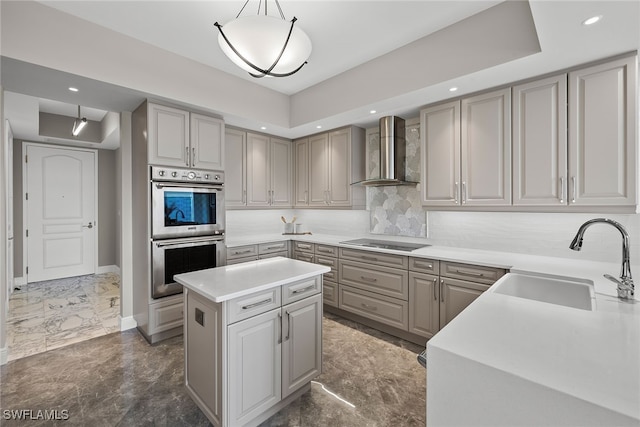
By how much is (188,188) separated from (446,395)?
299cm

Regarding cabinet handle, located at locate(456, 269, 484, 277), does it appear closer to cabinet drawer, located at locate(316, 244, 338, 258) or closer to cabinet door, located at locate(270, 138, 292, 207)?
cabinet drawer, located at locate(316, 244, 338, 258)

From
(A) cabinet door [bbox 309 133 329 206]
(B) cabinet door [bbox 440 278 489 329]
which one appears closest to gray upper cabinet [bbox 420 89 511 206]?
(B) cabinet door [bbox 440 278 489 329]

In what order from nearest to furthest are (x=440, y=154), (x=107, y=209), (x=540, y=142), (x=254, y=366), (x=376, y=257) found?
1. (x=254, y=366)
2. (x=540, y=142)
3. (x=440, y=154)
4. (x=376, y=257)
5. (x=107, y=209)

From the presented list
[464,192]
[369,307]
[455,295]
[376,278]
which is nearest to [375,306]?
[369,307]

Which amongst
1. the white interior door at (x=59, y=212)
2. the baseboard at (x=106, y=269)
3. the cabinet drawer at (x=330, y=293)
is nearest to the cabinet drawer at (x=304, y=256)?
the cabinet drawer at (x=330, y=293)

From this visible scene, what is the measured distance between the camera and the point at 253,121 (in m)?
Answer: 3.55

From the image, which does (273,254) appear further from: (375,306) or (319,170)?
(375,306)

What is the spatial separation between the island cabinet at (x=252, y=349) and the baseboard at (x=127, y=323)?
5.94ft

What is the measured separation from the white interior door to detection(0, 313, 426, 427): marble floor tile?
11.0 ft

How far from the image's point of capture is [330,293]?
361 centimetres

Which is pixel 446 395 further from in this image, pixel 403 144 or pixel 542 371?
pixel 403 144

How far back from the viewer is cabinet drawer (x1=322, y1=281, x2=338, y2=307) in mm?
3549

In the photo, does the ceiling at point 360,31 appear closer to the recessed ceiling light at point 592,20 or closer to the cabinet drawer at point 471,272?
the recessed ceiling light at point 592,20

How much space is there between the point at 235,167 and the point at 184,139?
0.88 metres
